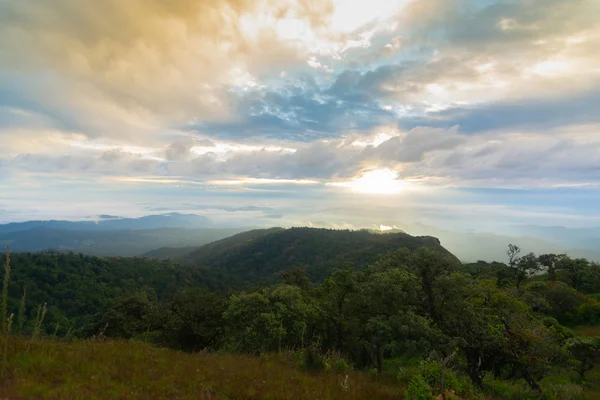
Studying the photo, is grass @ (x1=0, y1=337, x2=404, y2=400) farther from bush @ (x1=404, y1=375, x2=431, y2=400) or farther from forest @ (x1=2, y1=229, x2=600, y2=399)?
bush @ (x1=404, y1=375, x2=431, y2=400)

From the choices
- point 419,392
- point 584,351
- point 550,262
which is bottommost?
point 584,351

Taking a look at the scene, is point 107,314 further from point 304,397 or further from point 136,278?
point 136,278

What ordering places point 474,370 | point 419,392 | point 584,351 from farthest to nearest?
point 584,351
point 474,370
point 419,392

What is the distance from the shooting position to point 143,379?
22.7 feet

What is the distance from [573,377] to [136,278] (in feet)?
427

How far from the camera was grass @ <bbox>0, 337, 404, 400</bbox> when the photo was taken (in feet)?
19.4

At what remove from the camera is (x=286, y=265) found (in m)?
182

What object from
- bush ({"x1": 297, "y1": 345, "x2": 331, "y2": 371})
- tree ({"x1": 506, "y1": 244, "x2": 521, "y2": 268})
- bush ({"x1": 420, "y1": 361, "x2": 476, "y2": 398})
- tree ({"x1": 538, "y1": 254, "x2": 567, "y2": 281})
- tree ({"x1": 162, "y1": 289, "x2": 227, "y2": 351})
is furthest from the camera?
tree ({"x1": 538, "y1": 254, "x2": 567, "y2": 281})

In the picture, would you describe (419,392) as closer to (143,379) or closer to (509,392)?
(143,379)

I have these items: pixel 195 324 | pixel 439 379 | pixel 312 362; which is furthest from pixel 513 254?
pixel 439 379

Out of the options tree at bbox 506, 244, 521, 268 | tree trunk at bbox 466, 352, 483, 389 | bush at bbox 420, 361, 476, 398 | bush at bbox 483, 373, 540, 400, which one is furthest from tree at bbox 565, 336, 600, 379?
tree at bbox 506, 244, 521, 268

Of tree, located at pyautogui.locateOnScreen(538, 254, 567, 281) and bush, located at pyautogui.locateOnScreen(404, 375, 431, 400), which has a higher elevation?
bush, located at pyautogui.locateOnScreen(404, 375, 431, 400)

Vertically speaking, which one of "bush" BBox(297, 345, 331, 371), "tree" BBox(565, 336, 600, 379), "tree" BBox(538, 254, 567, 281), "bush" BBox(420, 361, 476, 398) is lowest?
"tree" BBox(565, 336, 600, 379)

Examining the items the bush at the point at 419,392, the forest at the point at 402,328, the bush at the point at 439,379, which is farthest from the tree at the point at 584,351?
the bush at the point at 419,392
